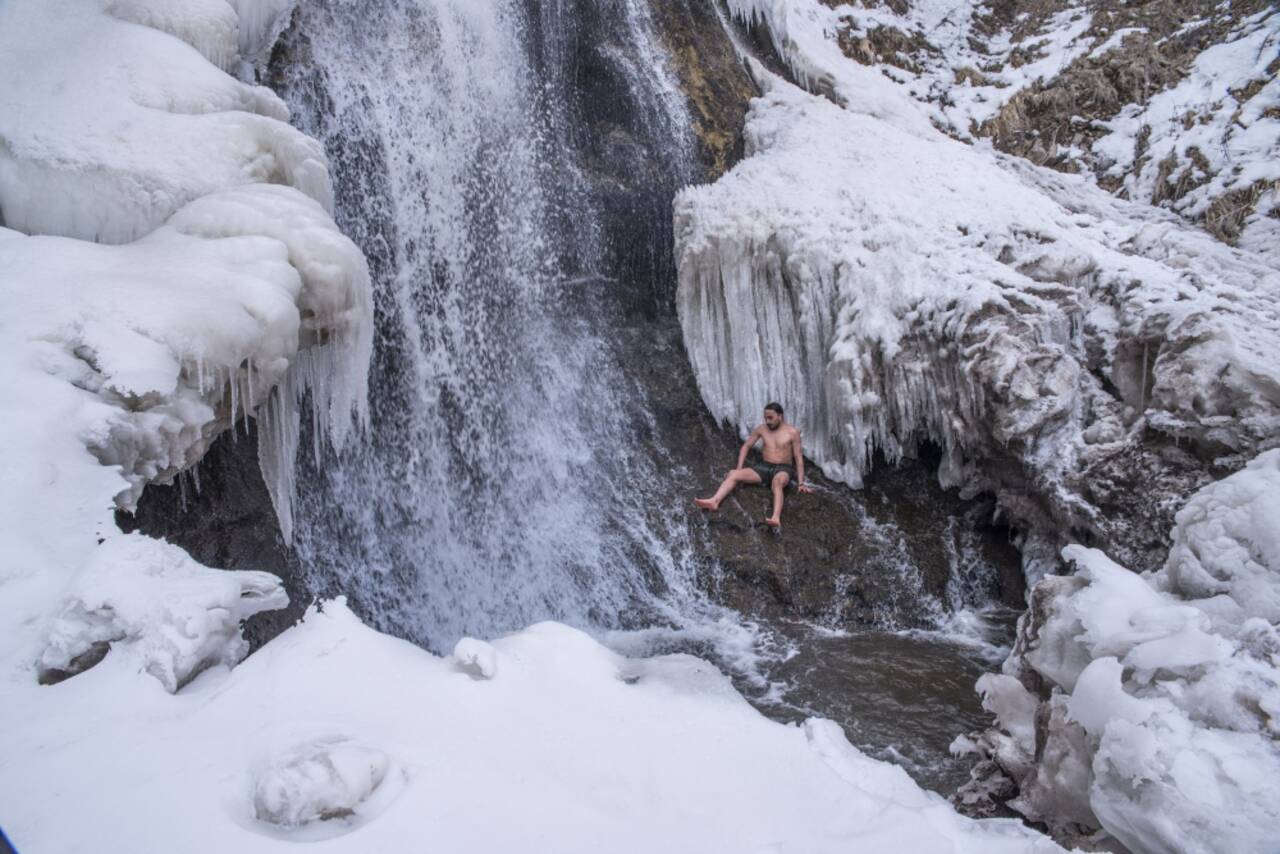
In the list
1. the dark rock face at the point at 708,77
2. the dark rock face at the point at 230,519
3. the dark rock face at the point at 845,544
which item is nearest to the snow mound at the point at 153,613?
the dark rock face at the point at 230,519

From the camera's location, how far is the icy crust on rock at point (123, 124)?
3664mm

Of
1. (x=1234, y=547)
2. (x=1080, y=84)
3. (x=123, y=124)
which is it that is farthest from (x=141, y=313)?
(x=1080, y=84)

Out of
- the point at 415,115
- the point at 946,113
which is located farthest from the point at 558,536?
the point at 946,113

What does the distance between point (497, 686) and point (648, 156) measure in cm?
643

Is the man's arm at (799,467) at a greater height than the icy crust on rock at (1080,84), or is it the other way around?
the icy crust on rock at (1080,84)

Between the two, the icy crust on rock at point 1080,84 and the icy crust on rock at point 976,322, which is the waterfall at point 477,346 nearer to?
the icy crust on rock at point 976,322

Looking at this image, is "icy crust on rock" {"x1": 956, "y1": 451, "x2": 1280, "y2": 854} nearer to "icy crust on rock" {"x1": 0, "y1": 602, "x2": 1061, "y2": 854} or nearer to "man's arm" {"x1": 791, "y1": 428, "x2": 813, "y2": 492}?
"icy crust on rock" {"x1": 0, "y1": 602, "x2": 1061, "y2": 854}

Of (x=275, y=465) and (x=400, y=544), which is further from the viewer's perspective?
(x=400, y=544)

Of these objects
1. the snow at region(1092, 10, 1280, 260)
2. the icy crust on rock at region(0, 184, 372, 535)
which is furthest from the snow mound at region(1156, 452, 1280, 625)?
the snow at region(1092, 10, 1280, 260)

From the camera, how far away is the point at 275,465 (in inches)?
173

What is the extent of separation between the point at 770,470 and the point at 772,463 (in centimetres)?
6

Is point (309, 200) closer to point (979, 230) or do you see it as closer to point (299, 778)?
point (299, 778)

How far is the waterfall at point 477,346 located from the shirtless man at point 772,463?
1.72ft

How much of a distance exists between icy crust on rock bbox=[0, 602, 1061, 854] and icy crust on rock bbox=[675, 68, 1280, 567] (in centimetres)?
392
